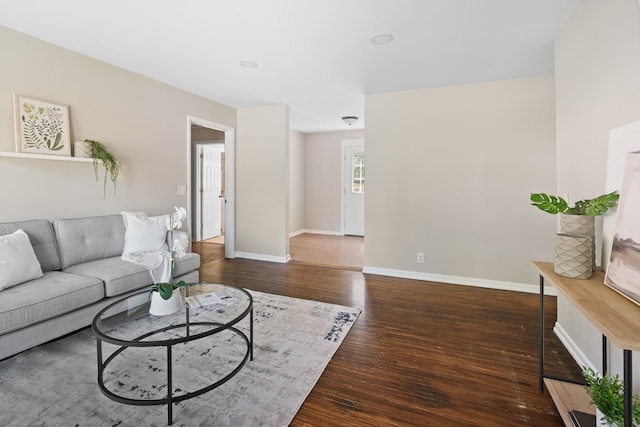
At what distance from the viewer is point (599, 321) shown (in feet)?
3.35

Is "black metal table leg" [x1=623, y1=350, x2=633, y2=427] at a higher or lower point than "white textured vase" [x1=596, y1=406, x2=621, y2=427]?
higher

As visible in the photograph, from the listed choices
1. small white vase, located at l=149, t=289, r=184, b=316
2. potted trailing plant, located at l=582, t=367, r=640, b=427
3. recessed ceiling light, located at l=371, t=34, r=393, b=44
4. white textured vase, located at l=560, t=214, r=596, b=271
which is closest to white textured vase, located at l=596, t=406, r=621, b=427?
potted trailing plant, located at l=582, t=367, r=640, b=427

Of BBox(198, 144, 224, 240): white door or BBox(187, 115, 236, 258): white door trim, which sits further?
BBox(198, 144, 224, 240): white door

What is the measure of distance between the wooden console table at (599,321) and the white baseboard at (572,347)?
1.03ft

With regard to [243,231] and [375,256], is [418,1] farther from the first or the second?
[243,231]

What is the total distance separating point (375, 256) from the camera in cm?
402

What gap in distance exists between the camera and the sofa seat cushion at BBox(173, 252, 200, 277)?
2945mm

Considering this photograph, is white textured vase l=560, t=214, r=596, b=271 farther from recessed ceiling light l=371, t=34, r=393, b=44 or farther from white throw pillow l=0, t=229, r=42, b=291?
white throw pillow l=0, t=229, r=42, b=291

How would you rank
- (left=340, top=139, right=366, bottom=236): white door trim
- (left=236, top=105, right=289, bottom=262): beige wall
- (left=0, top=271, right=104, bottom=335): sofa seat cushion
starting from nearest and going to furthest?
(left=0, top=271, right=104, bottom=335): sofa seat cushion < (left=236, top=105, right=289, bottom=262): beige wall < (left=340, top=139, right=366, bottom=236): white door trim

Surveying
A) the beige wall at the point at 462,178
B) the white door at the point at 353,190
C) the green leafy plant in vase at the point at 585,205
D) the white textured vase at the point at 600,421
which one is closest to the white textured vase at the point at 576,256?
the green leafy plant in vase at the point at 585,205

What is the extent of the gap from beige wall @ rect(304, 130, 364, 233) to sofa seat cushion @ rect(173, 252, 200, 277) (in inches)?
169

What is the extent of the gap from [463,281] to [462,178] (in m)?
1.24

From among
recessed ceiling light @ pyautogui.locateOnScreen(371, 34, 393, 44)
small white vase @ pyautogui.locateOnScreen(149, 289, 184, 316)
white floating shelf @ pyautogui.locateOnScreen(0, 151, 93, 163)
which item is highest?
recessed ceiling light @ pyautogui.locateOnScreen(371, 34, 393, 44)

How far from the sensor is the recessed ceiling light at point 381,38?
8.01 ft
